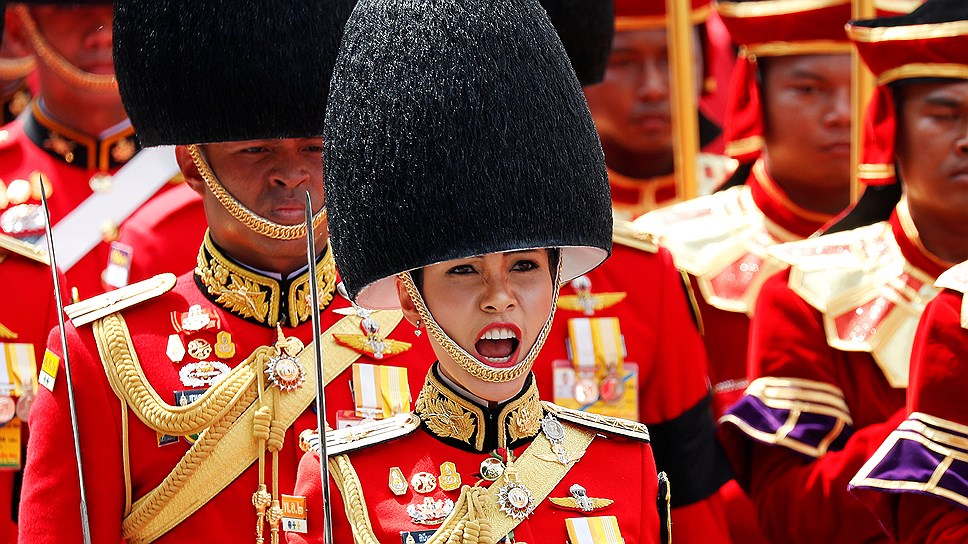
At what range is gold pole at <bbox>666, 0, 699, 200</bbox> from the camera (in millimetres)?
7227

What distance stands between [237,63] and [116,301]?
58 centimetres

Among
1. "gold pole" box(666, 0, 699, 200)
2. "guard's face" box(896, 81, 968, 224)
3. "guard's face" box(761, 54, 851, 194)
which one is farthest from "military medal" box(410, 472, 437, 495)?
"gold pole" box(666, 0, 699, 200)

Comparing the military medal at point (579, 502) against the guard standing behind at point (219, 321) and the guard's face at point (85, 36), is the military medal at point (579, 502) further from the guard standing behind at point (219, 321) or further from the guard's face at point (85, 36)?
the guard's face at point (85, 36)

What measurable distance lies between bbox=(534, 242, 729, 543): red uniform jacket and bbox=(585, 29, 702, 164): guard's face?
1458 millimetres

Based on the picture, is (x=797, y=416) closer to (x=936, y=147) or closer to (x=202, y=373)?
(x=936, y=147)

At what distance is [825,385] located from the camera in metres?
5.50

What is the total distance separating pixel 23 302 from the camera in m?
5.32

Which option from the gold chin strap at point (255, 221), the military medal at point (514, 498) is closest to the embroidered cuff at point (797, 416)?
the gold chin strap at point (255, 221)

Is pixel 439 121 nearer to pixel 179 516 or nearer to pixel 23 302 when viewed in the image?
pixel 179 516

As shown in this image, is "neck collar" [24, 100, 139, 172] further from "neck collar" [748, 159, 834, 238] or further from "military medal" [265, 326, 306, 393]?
"military medal" [265, 326, 306, 393]

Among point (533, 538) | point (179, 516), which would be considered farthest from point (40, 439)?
point (533, 538)

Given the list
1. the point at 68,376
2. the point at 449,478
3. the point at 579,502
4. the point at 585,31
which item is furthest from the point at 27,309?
the point at 579,502

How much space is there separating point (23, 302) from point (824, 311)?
202 cm

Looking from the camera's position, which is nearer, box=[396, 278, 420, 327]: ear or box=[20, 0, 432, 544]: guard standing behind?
box=[396, 278, 420, 327]: ear
